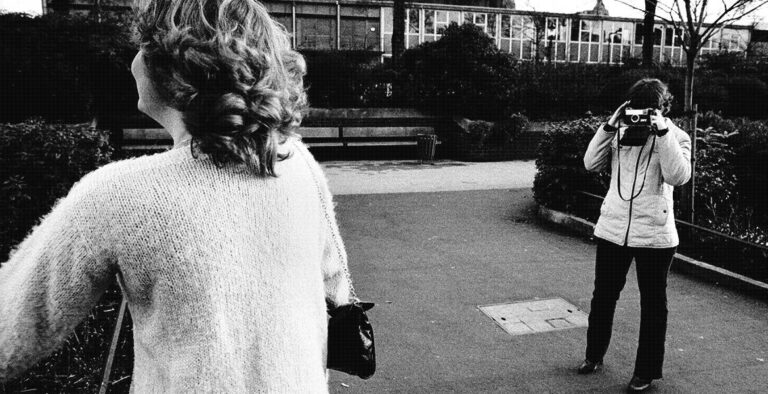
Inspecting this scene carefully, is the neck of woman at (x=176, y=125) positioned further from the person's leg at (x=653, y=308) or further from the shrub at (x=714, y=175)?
the shrub at (x=714, y=175)

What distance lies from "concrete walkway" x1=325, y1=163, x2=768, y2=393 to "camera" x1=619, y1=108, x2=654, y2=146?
1.63 m

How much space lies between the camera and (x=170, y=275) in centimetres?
125

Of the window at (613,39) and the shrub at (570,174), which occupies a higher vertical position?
the window at (613,39)

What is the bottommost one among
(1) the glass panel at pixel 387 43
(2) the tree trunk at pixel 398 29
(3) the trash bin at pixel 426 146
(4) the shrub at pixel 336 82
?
(3) the trash bin at pixel 426 146

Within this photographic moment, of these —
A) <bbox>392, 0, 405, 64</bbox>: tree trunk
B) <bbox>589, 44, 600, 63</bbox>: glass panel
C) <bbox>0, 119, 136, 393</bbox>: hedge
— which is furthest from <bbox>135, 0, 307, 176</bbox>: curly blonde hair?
<bbox>589, 44, 600, 63</bbox>: glass panel

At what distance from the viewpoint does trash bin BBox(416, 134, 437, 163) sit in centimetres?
1722

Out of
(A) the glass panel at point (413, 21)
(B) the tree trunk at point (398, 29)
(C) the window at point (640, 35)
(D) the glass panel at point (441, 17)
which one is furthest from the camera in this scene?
(C) the window at point (640, 35)

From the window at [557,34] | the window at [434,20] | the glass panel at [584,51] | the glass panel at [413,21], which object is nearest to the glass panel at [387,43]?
the glass panel at [413,21]

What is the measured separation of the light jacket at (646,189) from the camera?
4.14m

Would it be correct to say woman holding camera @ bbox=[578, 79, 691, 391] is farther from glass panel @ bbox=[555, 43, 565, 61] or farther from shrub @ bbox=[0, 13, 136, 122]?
glass panel @ bbox=[555, 43, 565, 61]

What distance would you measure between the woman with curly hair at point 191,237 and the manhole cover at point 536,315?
4139 mm

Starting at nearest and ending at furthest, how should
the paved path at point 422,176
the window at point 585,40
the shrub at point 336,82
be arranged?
the paved path at point 422,176
the shrub at point 336,82
the window at point 585,40

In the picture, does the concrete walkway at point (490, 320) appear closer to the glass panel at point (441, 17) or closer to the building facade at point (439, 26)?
the building facade at point (439, 26)

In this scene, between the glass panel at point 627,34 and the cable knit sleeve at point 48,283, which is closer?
the cable knit sleeve at point 48,283
